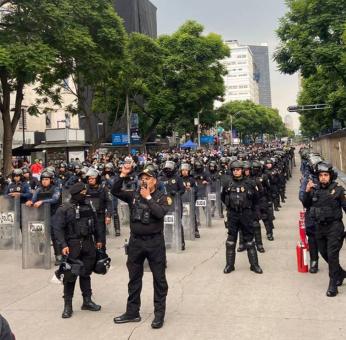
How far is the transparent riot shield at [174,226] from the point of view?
9.49 meters

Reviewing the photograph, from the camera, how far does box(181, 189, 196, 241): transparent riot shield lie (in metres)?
11.0

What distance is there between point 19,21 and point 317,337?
18.7 m

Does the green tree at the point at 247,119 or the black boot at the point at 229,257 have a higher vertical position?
the green tree at the point at 247,119

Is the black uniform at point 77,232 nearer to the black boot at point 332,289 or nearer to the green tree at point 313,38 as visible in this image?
the black boot at point 332,289

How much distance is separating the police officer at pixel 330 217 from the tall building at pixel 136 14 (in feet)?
165

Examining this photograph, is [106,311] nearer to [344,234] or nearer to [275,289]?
[275,289]

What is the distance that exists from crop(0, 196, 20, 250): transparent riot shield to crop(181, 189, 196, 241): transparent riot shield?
371 centimetres

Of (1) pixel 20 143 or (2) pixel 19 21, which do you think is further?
(1) pixel 20 143

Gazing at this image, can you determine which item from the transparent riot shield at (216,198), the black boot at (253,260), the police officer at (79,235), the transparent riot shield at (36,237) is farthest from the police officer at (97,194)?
the transparent riot shield at (216,198)

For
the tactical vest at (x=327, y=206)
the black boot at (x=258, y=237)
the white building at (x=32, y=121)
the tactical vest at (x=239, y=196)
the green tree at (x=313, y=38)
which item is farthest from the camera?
the white building at (x=32, y=121)

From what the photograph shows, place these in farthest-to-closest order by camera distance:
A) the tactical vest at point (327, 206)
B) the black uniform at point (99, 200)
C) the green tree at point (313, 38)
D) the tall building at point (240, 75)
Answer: the tall building at point (240, 75), the green tree at point (313, 38), the black uniform at point (99, 200), the tactical vest at point (327, 206)

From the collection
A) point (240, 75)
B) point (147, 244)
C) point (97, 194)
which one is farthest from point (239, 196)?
point (240, 75)

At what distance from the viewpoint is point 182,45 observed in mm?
45500

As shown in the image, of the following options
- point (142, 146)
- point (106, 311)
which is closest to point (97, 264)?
point (106, 311)
